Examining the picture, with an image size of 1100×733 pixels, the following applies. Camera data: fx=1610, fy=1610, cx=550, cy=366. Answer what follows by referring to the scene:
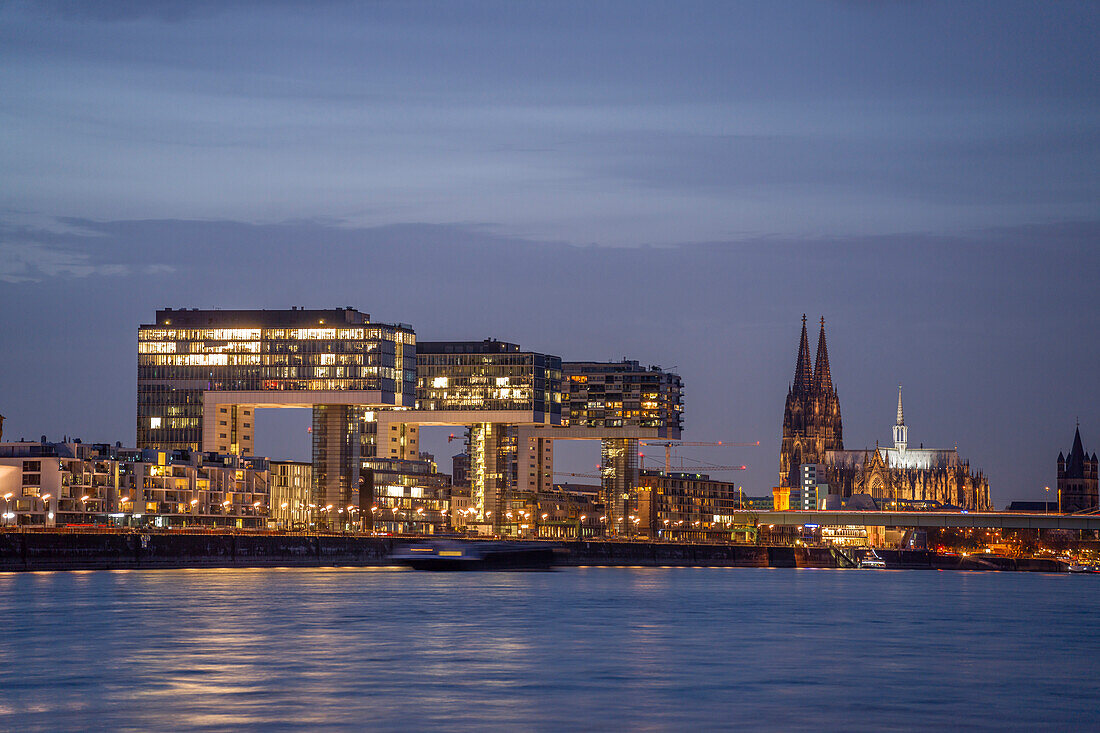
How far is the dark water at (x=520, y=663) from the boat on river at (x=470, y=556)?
54878mm

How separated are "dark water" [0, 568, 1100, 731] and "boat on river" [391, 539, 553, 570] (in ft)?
180

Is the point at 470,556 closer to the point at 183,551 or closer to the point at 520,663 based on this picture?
the point at 183,551

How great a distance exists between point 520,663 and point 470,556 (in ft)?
341

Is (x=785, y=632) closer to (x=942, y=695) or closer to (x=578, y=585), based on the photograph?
(x=942, y=695)

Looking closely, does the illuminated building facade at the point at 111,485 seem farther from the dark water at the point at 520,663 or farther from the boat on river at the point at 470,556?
the dark water at the point at 520,663

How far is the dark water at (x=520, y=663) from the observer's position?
138 ft

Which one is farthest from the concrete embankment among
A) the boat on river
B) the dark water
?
the dark water

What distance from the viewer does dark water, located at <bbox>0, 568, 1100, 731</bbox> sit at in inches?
1652

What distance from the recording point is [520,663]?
2181 inches

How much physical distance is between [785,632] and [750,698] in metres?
27.5

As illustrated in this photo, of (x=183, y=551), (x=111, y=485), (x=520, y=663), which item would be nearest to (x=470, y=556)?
(x=183, y=551)

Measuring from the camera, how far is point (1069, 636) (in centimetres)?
7588

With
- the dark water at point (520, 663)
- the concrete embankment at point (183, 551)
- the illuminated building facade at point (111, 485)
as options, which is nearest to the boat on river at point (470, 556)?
the concrete embankment at point (183, 551)

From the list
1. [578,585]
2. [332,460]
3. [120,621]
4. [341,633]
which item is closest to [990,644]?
[341,633]
